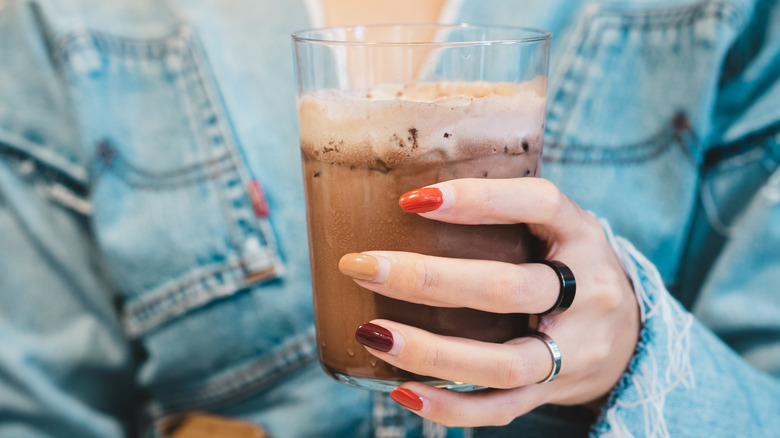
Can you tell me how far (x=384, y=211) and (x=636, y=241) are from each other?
635 millimetres

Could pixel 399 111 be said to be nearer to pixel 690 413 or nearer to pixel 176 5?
pixel 690 413

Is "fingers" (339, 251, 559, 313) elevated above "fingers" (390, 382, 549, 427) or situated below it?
above

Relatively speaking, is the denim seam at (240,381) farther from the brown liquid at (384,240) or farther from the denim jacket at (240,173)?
the brown liquid at (384,240)

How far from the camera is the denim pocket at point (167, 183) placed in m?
1.01

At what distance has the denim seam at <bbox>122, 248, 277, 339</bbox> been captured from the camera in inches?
39.9

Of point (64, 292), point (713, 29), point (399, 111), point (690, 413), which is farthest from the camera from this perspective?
point (64, 292)

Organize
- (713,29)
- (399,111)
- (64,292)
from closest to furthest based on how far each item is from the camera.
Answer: (399,111)
(713,29)
(64,292)

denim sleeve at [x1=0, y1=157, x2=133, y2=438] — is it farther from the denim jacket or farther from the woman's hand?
the woman's hand

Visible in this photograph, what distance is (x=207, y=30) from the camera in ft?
3.39

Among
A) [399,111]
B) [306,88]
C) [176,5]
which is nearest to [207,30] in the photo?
[176,5]

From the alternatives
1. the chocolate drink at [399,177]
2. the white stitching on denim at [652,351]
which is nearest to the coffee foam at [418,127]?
the chocolate drink at [399,177]

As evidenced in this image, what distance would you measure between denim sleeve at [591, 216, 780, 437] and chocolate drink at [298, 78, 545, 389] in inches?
8.0

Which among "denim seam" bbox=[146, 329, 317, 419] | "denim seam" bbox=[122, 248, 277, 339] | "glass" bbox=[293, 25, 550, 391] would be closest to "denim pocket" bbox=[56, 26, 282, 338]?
"denim seam" bbox=[122, 248, 277, 339]

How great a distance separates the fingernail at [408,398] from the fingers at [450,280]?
0.34 ft
